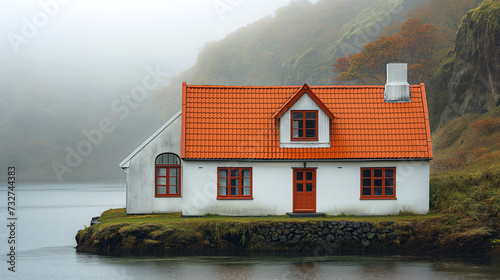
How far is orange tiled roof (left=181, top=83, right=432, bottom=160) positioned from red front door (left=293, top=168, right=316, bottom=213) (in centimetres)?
84

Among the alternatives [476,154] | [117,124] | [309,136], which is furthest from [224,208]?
[117,124]

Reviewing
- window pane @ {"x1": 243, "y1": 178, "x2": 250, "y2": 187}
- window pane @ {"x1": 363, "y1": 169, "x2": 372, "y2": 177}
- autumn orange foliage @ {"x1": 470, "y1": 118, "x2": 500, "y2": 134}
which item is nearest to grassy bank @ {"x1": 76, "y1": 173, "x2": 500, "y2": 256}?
window pane @ {"x1": 243, "y1": 178, "x2": 250, "y2": 187}

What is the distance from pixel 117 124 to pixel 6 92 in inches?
1641

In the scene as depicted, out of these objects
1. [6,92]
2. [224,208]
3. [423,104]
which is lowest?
[224,208]

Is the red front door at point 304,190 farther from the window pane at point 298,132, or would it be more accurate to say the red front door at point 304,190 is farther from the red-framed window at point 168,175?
the red-framed window at point 168,175

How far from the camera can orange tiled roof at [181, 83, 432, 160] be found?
2727 centimetres

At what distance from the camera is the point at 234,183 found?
2719 cm

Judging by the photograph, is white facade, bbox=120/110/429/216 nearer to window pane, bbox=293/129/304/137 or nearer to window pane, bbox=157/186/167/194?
window pane, bbox=293/129/304/137

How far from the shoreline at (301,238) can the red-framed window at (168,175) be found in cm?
443

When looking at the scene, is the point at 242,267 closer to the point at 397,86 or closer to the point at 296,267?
the point at 296,267

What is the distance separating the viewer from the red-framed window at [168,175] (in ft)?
95.8

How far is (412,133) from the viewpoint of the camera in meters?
28.1

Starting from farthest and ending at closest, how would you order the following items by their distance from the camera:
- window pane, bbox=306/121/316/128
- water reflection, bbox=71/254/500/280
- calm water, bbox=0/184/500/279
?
window pane, bbox=306/121/316/128 < calm water, bbox=0/184/500/279 < water reflection, bbox=71/254/500/280

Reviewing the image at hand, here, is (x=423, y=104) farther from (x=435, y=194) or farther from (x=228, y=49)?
(x=228, y=49)
